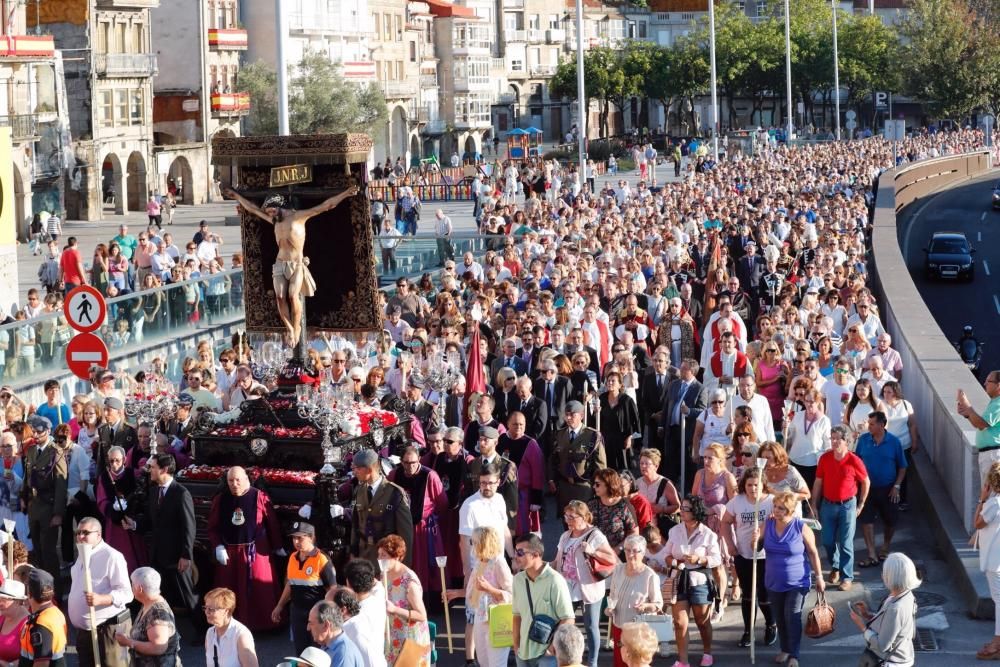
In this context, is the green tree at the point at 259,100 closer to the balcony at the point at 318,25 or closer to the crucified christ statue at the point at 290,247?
the balcony at the point at 318,25

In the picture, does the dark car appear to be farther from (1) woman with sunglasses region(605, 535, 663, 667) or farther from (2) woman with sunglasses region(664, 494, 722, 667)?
(1) woman with sunglasses region(605, 535, 663, 667)

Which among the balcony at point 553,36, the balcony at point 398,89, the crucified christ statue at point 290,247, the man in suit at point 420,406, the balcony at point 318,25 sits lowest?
the man in suit at point 420,406

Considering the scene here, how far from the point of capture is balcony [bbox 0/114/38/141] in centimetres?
5631

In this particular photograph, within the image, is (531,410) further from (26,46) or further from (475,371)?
(26,46)

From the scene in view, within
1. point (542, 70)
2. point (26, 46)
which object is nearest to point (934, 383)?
point (26, 46)

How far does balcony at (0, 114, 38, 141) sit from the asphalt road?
85.4 ft

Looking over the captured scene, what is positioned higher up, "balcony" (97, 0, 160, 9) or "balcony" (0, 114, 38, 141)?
"balcony" (97, 0, 160, 9)

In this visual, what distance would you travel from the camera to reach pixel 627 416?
58.0 ft

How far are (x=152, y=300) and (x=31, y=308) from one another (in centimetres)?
169

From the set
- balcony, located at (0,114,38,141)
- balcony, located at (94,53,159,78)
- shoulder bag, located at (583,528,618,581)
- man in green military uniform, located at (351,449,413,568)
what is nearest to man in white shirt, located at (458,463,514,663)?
man in green military uniform, located at (351,449,413,568)

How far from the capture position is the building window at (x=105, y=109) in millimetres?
67125

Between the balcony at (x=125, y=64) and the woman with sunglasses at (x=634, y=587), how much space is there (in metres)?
57.4

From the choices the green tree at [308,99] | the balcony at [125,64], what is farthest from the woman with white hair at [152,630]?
the green tree at [308,99]

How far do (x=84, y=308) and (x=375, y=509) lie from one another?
554cm
